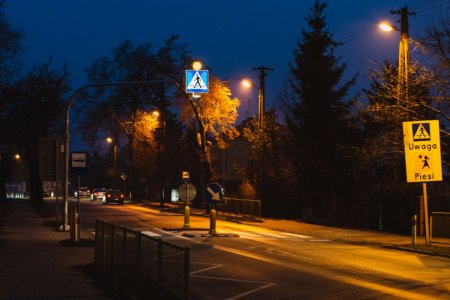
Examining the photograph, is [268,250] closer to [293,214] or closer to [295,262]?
[295,262]

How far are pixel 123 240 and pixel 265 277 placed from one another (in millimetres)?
3553

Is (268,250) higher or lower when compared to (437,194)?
lower

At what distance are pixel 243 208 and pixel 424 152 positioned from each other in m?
17.6

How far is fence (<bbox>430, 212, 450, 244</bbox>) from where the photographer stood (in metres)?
23.2

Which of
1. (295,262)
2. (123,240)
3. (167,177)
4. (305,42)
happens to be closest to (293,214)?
(305,42)

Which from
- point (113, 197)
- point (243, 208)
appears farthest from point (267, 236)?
→ point (113, 197)

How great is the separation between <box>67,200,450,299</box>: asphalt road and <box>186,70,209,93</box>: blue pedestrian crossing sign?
227 inches

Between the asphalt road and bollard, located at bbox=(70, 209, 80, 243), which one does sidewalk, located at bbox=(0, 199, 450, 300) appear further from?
the asphalt road

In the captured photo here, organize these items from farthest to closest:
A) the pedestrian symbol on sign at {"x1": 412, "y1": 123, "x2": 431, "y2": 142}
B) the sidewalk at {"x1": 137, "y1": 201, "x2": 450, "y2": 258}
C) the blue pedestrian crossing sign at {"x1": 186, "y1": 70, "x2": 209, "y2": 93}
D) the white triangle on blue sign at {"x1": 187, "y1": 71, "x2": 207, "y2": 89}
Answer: the white triangle on blue sign at {"x1": 187, "y1": 71, "x2": 207, "y2": 89}, the blue pedestrian crossing sign at {"x1": 186, "y1": 70, "x2": 209, "y2": 93}, the pedestrian symbol on sign at {"x1": 412, "y1": 123, "x2": 431, "y2": 142}, the sidewalk at {"x1": 137, "y1": 201, "x2": 450, "y2": 258}

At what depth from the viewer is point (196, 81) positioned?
24844 mm

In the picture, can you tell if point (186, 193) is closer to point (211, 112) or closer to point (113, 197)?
point (211, 112)

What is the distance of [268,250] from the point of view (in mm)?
18969

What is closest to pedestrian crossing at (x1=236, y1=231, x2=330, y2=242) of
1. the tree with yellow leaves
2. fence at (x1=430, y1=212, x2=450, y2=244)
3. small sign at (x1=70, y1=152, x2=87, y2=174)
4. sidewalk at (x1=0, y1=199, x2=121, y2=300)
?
fence at (x1=430, y1=212, x2=450, y2=244)

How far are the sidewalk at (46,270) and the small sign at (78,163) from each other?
2296mm
